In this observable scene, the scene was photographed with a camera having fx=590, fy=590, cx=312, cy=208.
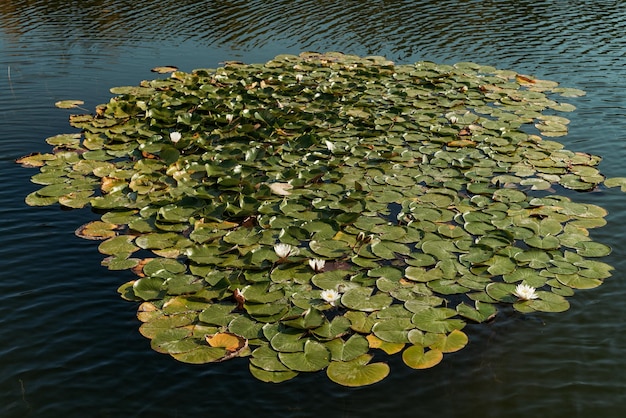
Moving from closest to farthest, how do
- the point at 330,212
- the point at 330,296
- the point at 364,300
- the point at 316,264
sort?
the point at 330,296
the point at 364,300
the point at 316,264
the point at 330,212

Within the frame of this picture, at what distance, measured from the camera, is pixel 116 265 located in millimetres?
9180

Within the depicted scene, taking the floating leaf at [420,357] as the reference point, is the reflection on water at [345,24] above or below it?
above

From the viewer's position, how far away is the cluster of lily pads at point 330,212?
25.5ft

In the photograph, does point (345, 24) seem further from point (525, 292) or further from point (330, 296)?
point (330, 296)

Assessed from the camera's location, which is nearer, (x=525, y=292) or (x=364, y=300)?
(x=525, y=292)

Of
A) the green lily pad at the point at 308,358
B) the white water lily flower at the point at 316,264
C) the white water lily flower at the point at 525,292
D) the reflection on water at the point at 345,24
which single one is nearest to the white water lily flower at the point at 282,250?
the white water lily flower at the point at 316,264

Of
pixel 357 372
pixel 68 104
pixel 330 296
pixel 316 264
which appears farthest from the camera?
pixel 68 104

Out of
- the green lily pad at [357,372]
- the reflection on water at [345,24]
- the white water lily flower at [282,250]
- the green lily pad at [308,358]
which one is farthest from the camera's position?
the reflection on water at [345,24]

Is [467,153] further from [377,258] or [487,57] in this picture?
[487,57]

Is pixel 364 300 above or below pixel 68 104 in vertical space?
below

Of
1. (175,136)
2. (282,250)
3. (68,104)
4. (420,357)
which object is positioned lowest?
(420,357)

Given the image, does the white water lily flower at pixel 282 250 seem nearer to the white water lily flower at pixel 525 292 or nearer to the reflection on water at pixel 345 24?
the white water lily flower at pixel 525 292

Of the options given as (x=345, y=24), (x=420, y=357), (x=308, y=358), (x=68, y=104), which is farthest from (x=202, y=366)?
(x=345, y=24)

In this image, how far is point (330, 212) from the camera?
34.2 ft
